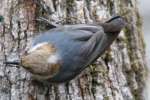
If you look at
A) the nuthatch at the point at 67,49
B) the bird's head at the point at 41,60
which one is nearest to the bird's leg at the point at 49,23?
the nuthatch at the point at 67,49

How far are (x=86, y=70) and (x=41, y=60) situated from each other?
49 cm

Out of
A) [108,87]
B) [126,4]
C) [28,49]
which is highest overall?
[126,4]

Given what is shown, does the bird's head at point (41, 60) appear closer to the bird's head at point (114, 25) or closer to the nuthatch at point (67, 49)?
the nuthatch at point (67, 49)

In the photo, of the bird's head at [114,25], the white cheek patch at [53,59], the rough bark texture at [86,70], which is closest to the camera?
the white cheek patch at [53,59]

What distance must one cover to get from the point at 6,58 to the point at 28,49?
185 millimetres

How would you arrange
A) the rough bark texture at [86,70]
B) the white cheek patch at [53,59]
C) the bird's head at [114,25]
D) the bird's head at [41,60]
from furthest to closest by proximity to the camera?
1. the bird's head at [114,25]
2. the rough bark texture at [86,70]
3. the white cheek patch at [53,59]
4. the bird's head at [41,60]

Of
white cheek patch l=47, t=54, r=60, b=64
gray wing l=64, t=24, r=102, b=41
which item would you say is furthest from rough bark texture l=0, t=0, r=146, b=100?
white cheek patch l=47, t=54, r=60, b=64

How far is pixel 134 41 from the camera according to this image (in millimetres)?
5324

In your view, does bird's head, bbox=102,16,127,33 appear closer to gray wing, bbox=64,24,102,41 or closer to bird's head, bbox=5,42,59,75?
gray wing, bbox=64,24,102,41

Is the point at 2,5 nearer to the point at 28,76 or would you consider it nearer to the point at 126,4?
the point at 28,76

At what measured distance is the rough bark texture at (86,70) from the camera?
4.83 m

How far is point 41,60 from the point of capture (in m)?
4.62

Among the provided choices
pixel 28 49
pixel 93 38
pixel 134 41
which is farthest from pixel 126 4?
pixel 28 49

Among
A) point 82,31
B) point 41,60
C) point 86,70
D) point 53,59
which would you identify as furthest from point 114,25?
point 41,60
